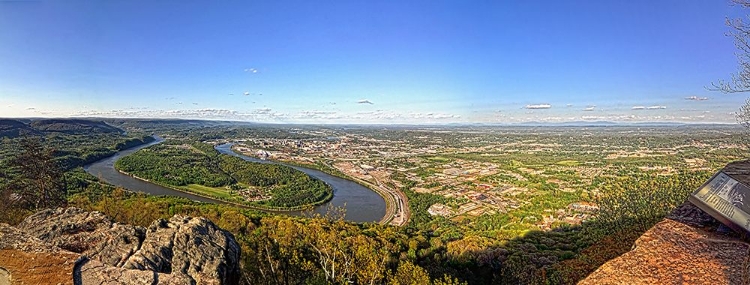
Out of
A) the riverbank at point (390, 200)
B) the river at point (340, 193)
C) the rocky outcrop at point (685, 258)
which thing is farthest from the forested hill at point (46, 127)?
the rocky outcrop at point (685, 258)

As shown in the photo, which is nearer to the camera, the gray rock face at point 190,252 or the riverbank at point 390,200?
the gray rock face at point 190,252

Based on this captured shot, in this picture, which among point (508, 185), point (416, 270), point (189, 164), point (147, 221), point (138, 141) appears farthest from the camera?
point (138, 141)

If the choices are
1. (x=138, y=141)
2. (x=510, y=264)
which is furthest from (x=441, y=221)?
(x=138, y=141)

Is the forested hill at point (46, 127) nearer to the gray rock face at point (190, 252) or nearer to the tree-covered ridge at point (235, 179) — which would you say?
the tree-covered ridge at point (235, 179)

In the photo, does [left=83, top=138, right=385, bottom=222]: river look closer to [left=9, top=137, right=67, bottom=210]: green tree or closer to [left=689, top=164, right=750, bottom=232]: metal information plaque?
[left=9, top=137, right=67, bottom=210]: green tree

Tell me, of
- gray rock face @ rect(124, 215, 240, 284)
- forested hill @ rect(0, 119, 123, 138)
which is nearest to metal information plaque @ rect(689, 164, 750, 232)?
gray rock face @ rect(124, 215, 240, 284)

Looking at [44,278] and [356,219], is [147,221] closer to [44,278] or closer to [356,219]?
[44,278]
